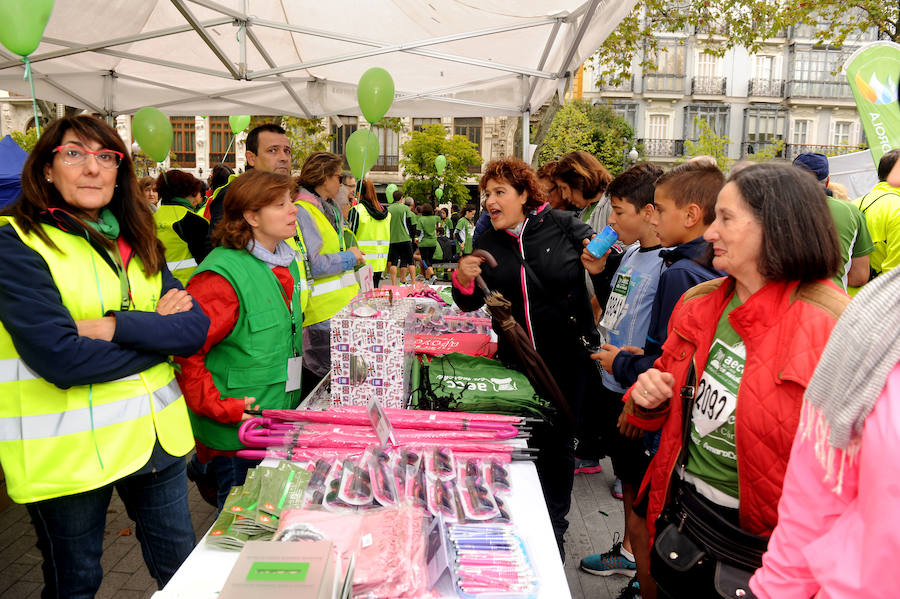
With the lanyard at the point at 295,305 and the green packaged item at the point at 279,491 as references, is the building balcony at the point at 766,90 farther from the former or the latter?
the green packaged item at the point at 279,491

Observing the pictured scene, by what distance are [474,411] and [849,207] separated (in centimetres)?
292

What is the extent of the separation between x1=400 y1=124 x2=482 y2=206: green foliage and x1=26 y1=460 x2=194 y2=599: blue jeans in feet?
78.5

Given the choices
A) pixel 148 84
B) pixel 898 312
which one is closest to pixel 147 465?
pixel 898 312

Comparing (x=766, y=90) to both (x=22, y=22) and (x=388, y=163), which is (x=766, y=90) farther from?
(x=22, y=22)

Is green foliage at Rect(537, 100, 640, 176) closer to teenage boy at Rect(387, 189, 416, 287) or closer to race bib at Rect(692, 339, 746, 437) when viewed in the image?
teenage boy at Rect(387, 189, 416, 287)

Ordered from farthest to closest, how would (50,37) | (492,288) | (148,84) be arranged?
1. (148,84)
2. (50,37)
3. (492,288)

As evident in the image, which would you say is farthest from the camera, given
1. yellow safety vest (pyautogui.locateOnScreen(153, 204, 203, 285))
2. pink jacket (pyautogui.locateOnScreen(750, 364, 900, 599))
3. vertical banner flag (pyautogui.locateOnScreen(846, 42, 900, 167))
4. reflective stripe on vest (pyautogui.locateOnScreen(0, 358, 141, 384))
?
yellow safety vest (pyautogui.locateOnScreen(153, 204, 203, 285))

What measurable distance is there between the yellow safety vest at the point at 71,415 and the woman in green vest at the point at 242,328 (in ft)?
1.13

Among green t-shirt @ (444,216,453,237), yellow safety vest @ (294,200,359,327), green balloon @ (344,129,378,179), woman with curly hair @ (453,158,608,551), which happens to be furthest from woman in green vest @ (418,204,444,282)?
woman with curly hair @ (453,158,608,551)

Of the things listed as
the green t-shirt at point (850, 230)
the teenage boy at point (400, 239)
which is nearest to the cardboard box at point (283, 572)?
the green t-shirt at point (850, 230)

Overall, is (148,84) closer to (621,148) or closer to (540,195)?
(540,195)

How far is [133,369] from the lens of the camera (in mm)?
1788

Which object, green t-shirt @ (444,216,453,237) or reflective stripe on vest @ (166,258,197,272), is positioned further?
green t-shirt @ (444,216,453,237)

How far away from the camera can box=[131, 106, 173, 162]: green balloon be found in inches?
191
